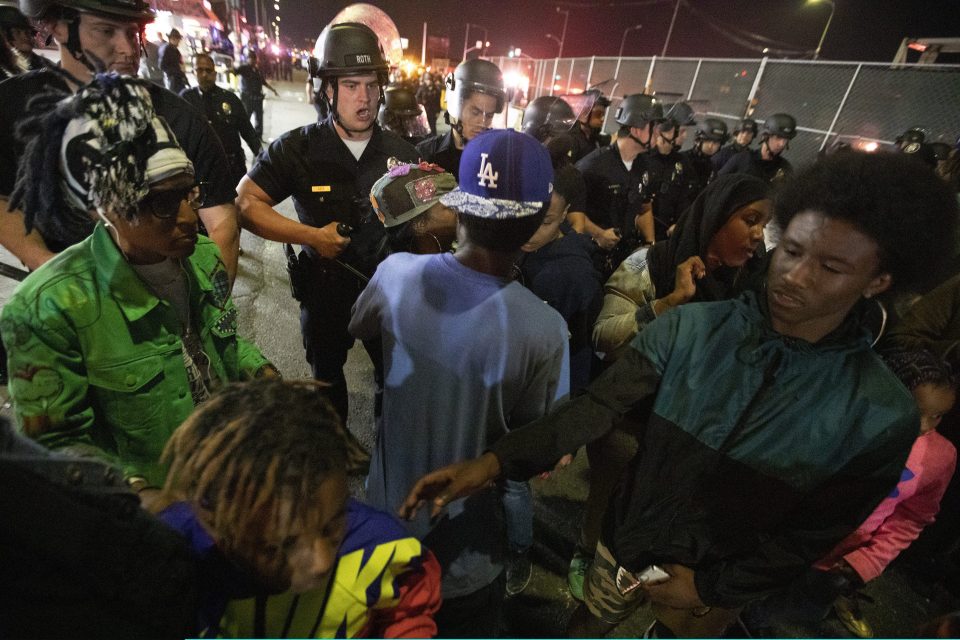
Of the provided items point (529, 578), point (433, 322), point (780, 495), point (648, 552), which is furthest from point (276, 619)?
point (529, 578)

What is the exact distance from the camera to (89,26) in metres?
2.19

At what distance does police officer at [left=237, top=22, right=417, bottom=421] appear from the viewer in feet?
9.04

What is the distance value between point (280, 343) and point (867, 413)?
14.5ft

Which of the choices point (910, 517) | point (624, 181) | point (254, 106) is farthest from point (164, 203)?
point (254, 106)

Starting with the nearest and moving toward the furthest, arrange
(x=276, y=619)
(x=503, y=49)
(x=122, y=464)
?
(x=276, y=619), (x=122, y=464), (x=503, y=49)

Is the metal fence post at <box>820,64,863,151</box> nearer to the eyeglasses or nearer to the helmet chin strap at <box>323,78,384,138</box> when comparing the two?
the helmet chin strap at <box>323,78,384,138</box>

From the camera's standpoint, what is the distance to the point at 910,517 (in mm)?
2268

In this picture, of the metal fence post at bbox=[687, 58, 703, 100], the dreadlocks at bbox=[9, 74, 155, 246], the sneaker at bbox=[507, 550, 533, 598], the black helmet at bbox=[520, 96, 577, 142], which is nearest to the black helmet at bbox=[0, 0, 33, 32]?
the dreadlocks at bbox=[9, 74, 155, 246]

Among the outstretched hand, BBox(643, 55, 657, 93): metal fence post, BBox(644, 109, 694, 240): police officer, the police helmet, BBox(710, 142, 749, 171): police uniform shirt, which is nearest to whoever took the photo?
the outstretched hand

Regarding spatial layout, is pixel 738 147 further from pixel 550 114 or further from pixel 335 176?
pixel 335 176

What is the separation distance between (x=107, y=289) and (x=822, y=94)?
12891 millimetres

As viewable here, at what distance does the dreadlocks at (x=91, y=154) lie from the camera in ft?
4.33

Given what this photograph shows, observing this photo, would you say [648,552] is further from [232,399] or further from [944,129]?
[944,129]

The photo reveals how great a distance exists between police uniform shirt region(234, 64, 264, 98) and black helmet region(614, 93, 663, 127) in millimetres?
8931
